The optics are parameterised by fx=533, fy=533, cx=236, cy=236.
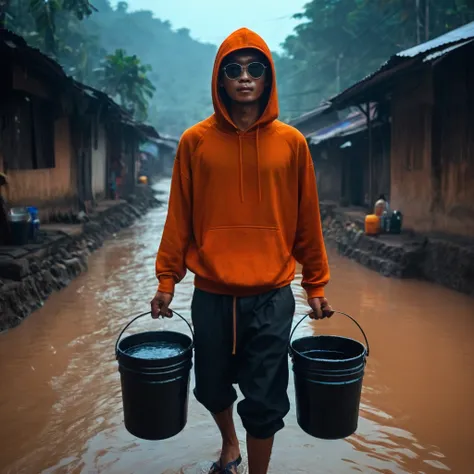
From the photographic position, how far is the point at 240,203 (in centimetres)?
270

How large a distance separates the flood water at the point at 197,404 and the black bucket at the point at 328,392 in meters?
0.69

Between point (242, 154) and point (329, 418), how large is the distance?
1406 mm

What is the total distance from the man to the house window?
7054mm

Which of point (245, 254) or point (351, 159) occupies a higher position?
point (351, 159)

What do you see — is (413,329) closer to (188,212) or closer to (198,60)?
(188,212)

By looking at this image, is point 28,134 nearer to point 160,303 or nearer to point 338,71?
point 160,303

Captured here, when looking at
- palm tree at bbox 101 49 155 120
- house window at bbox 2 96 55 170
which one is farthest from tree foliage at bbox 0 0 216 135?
house window at bbox 2 96 55 170

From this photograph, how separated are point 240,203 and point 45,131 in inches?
360

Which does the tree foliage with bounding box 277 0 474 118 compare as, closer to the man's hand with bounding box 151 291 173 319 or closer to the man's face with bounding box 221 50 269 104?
the man's face with bounding box 221 50 269 104

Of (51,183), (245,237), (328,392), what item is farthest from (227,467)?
(51,183)

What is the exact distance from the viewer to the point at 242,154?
2.71 m

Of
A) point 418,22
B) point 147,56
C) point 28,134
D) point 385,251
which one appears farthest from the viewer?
point 147,56

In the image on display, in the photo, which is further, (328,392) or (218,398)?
(218,398)

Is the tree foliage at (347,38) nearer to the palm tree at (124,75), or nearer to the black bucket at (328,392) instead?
the palm tree at (124,75)
